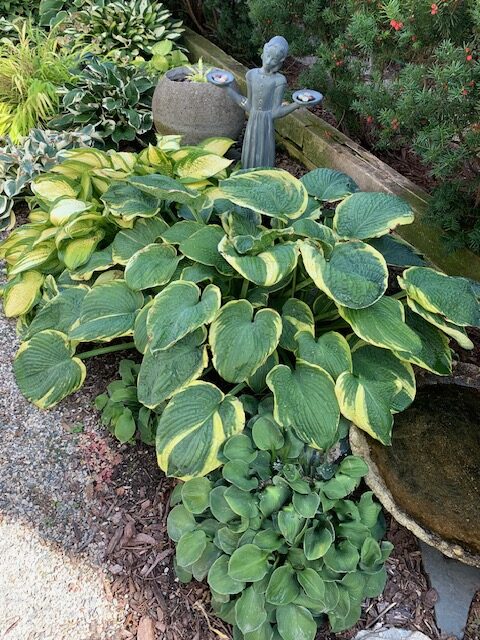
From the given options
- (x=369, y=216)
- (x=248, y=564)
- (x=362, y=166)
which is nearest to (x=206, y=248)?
(x=369, y=216)

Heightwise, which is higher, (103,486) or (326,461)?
(326,461)

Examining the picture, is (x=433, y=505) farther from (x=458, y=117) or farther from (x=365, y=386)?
(x=458, y=117)

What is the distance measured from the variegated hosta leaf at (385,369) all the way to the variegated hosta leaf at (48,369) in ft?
3.38

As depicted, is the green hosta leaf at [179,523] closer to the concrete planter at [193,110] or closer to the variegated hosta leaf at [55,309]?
the variegated hosta leaf at [55,309]

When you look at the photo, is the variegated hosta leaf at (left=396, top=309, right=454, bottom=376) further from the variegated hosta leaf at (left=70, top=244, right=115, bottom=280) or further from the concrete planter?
the concrete planter

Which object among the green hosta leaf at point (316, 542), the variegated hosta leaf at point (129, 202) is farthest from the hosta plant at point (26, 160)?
the green hosta leaf at point (316, 542)

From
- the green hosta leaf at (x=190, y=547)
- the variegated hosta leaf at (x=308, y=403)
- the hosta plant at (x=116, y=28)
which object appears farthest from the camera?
the hosta plant at (x=116, y=28)

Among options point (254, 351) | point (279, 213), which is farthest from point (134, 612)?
point (279, 213)

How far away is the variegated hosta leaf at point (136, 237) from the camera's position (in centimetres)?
227

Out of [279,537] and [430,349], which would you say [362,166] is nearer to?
[430,349]

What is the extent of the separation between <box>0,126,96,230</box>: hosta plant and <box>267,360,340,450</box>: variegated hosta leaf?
6.62 ft

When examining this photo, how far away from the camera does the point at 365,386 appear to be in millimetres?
1831

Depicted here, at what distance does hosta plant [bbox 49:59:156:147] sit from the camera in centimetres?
365

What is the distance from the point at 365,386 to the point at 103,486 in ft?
3.22
